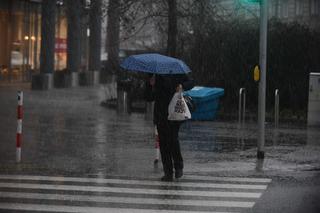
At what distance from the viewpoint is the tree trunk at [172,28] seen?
22.8 m

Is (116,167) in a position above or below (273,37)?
below

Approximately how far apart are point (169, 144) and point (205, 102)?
909 centimetres

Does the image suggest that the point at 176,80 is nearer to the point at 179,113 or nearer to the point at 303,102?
the point at 179,113

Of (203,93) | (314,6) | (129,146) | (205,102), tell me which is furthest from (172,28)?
(314,6)

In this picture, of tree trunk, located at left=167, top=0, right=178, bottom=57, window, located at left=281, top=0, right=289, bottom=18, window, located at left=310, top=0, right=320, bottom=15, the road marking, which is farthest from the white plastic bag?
window, located at left=281, top=0, right=289, bottom=18

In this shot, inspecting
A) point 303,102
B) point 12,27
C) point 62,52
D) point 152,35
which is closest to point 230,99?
point 303,102

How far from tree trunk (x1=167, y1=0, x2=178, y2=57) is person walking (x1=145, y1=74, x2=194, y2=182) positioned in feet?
40.5

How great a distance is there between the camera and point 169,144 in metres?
10.7

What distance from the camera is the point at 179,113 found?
416 inches

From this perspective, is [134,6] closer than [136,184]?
No

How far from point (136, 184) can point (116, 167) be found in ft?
4.95

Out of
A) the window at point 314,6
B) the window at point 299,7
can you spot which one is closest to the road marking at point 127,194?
the window at point 314,6

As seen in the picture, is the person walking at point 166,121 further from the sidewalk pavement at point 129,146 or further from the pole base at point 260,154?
the pole base at point 260,154

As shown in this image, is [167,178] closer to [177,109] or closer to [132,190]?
[132,190]
